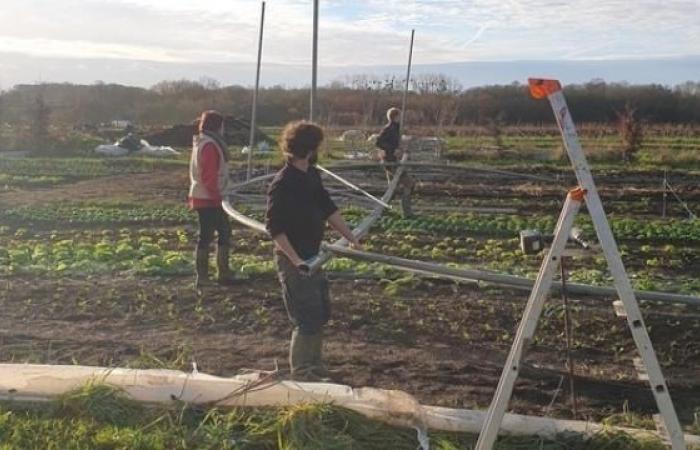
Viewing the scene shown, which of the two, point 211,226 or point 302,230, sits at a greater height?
point 302,230

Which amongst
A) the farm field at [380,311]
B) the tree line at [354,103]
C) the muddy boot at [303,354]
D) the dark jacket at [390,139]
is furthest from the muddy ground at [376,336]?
the tree line at [354,103]

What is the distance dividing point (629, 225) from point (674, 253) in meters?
2.20

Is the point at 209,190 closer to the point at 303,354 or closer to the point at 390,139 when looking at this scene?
the point at 303,354

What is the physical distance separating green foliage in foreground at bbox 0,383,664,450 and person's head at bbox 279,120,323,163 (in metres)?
1.49

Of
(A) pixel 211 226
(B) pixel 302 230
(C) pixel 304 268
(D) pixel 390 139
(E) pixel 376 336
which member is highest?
(D) pixel 390 139

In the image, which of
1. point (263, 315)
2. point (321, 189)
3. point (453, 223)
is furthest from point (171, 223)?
point (321, 189)

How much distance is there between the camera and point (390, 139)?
496 inches

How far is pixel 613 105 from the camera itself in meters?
40.3

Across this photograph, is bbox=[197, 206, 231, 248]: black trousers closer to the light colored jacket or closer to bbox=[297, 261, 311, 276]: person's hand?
the light colored jacket

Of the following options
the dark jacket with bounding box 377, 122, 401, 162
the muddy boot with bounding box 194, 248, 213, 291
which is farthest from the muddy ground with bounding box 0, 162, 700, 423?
the dark jacket with bounding box 377, 122, 401, 162

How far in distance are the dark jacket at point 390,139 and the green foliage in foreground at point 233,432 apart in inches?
341

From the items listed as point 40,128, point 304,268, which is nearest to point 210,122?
point 304,268

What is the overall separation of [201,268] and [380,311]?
1864mm

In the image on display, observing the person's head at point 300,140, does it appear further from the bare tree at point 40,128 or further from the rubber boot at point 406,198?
the bare tree at point 40,128
